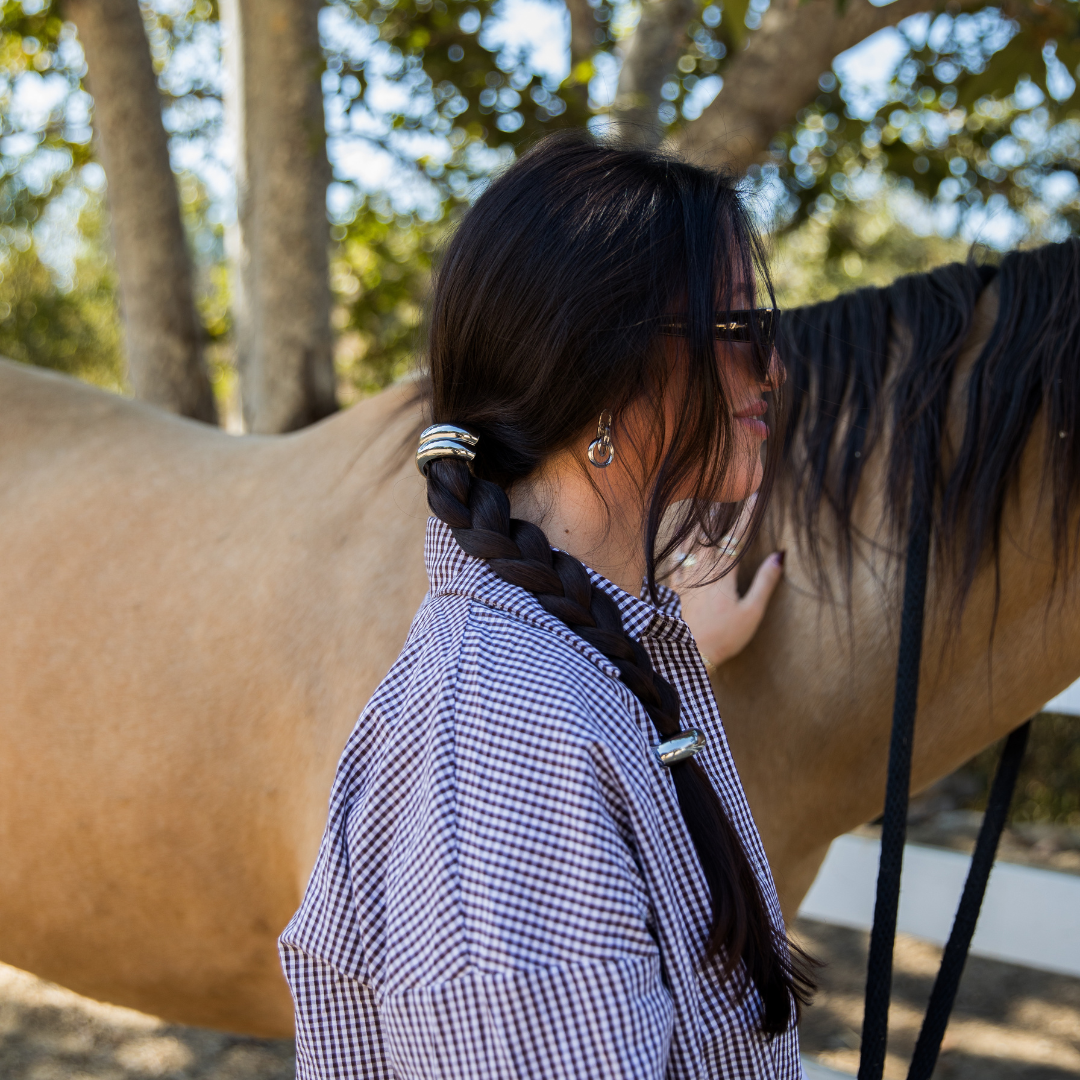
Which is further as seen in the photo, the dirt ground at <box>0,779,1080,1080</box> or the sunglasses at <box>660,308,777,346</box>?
the dirt ground at <box>0,779,1080,1080</box>

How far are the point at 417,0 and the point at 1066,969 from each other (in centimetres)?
323

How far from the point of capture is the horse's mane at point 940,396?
121 centimetres

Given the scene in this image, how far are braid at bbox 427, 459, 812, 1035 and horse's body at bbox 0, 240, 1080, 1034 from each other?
64 cm

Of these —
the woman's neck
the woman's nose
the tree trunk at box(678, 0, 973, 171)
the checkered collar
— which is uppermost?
the tree trunk at box(678, 0, 973, 171)

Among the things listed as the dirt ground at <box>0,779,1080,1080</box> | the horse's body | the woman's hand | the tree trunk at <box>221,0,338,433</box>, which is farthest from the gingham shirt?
the tree trunk at <box>221,0,338,433</box>

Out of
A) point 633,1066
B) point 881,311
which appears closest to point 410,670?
point 633,1066

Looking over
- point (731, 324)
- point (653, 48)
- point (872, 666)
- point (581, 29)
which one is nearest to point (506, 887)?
point (731, 324)

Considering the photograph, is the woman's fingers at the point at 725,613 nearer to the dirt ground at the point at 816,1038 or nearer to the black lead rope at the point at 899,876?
the black lead rope at the point at 899,876

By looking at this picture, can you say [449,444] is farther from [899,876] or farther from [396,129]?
[396,129]

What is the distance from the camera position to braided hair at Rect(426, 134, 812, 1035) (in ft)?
2.20

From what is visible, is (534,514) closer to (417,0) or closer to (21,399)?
(21,399)

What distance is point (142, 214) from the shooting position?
2.71 metres

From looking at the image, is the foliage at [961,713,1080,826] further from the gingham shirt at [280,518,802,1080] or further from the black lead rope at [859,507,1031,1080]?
the gingham shirt at [280,518,802,1080]

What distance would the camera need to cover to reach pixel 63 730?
4.97ft
